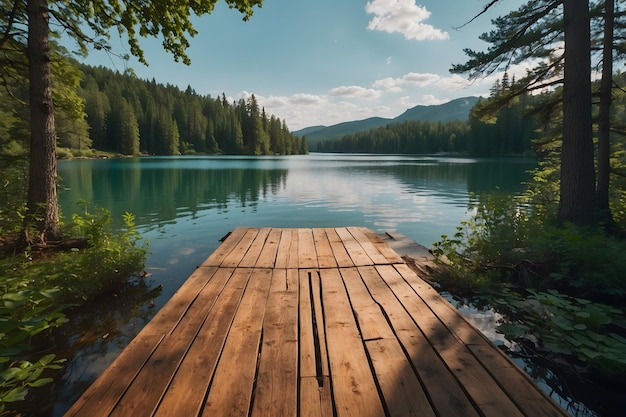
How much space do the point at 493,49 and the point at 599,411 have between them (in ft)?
26.9

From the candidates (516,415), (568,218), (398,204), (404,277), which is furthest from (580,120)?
(398,204)

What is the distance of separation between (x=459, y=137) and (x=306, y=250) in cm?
11763

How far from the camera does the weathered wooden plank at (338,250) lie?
513cm

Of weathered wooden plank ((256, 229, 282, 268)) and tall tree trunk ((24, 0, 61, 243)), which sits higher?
tall tree trunk ((24, 0, 61, 243))

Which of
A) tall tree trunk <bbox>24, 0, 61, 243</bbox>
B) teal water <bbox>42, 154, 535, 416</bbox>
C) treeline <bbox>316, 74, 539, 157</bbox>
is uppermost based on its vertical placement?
treeline <bbox>316, 74, 539, 157</bbox>

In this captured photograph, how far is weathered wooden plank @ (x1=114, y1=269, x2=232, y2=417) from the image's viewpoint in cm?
203

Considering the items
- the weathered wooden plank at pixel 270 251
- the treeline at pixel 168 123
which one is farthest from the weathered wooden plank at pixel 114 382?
the treeline at pixel 168 123

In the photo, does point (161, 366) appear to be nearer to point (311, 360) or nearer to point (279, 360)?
point (279, 360)

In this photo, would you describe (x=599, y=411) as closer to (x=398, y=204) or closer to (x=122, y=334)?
(x=122, y=334)

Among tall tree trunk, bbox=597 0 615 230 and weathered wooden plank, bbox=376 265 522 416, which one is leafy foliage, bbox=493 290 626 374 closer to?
weathered wooden plank, bbox=376 265 522 416

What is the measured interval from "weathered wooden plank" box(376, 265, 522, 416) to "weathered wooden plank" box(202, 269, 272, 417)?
4.80 feet

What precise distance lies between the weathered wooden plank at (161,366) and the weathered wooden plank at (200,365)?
52 millimetres

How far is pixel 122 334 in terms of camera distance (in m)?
4.45

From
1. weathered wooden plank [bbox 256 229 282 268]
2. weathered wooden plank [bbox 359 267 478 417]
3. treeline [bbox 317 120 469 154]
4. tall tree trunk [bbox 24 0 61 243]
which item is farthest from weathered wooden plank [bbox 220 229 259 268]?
treeline [bbox 317 120 469 154]
